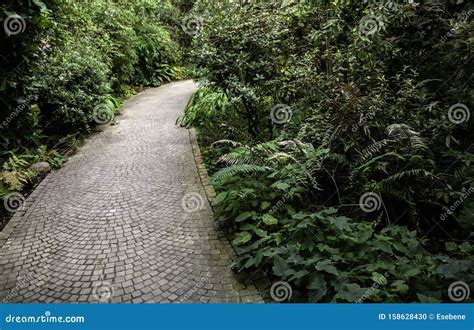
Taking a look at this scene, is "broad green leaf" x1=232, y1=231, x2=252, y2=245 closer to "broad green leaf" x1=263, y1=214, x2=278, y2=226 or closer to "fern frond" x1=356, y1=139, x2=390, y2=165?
"broad green leaf" x1=263, y1=214, x2=278, y2=226

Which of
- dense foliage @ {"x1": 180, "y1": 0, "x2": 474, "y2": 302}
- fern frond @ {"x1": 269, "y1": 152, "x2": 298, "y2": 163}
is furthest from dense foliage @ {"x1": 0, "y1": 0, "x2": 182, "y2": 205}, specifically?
fern frond @ {"x1": 269, "y1": 152, "x2": 298, "y2": 163}

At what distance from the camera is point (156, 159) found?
6816 mm

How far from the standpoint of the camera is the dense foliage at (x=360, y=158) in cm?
312

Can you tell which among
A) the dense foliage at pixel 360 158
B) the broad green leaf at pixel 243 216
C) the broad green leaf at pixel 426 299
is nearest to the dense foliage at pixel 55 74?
the dense foliage at pixel 360 158

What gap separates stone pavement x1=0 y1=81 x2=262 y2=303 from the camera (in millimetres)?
3311

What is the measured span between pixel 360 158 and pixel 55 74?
284 inches

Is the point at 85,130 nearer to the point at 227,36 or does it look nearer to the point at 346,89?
the point at 227,36

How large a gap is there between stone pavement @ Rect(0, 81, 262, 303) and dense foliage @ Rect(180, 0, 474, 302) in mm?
498

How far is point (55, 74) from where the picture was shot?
7.68m

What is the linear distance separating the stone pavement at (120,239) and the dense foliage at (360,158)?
498 mm

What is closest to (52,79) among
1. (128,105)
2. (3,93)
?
(3,93)

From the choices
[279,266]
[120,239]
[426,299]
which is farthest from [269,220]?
[120,239]

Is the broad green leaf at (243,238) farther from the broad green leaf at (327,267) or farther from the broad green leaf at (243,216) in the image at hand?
the broad green leaf at (327,267)

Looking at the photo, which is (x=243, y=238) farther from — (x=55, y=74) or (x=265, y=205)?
(x=55, y=74)
